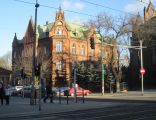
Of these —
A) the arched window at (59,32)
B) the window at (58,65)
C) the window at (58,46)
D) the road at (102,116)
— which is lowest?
the road at (102,116)

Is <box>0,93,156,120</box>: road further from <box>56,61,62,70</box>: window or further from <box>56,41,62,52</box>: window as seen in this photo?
<box>56,41,62,52</box>: window

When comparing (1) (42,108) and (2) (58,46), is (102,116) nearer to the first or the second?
(1) (42,108)

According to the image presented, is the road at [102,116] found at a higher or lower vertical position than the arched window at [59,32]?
lower

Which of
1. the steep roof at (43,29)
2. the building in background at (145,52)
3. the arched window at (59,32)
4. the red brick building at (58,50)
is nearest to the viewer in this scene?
the building in background at (145,52)

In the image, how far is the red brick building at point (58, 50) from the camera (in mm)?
81250

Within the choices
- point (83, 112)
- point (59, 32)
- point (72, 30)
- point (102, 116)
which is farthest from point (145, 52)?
point (102, 116)

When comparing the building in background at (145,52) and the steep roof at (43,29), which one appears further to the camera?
the steep roof at (43,29)

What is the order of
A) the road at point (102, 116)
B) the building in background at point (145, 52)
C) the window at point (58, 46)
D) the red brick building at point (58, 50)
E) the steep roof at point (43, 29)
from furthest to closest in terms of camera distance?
1. the steep roof at point (43, 29)
2. the window at point (58, 46)
3. the red brick building at point (58, 50)
4. the building in background at point (145, 52)
5. the road at point (102, 116)

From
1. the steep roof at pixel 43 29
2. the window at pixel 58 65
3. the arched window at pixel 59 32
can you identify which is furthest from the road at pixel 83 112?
the steep roof at pixel 43 29

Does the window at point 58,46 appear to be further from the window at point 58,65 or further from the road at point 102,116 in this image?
the road at point 102,116

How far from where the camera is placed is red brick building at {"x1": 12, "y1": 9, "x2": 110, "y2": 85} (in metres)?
81.2

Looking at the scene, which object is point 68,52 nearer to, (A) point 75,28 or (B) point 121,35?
(A) point 75,28

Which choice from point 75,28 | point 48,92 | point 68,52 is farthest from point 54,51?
point 48,92

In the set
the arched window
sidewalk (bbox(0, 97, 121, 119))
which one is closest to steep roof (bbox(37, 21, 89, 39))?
the arched window
